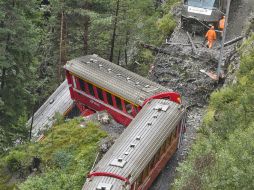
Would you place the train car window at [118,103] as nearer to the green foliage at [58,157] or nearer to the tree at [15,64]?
the green foliage at [58,157]

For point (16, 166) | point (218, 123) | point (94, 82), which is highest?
point (218, 123)

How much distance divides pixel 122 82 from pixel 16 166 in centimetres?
609

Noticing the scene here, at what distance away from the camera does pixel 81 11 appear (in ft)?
95.0

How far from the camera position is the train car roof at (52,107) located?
1171 inches

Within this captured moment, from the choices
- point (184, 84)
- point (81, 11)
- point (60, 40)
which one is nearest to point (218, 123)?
point (184, 84)

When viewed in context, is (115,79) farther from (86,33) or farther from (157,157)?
(86,33)

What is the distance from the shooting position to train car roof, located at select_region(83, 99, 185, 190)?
16.2 m

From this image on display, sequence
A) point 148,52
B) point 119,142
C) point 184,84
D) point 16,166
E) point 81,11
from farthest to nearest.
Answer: point 148,52 < point 81,11 < point 184,84 < point 16,166 < point 119,142

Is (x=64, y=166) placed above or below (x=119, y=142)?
Answer: below

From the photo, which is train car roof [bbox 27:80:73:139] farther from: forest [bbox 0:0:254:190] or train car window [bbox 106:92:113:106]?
train car window [bbox 106:92:113:106]

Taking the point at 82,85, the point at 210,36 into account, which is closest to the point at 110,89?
the point at 82,85

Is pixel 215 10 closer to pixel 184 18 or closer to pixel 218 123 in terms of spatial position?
pixel 184 18

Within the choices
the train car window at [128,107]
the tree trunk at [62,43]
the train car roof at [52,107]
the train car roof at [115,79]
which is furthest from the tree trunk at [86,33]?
the train car window at [128,107]

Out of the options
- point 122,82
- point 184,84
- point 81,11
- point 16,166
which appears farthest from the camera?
point 81,11
